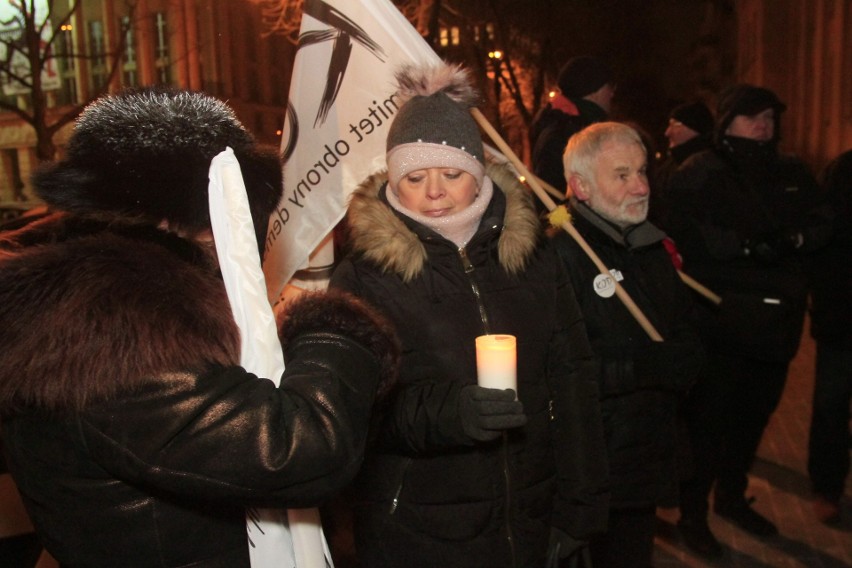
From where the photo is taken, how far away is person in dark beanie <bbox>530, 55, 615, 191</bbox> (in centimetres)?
545

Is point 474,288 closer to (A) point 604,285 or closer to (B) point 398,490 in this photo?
(B) point 398,490

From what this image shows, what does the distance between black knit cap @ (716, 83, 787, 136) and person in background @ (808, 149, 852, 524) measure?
0.60 meters

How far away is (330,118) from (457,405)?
5.97 ft

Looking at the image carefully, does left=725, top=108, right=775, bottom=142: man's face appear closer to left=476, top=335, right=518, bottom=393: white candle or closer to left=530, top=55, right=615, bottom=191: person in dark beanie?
left=530, top=55, right=615, bottom=191: person in dark beanie

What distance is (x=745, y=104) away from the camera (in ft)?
16.3

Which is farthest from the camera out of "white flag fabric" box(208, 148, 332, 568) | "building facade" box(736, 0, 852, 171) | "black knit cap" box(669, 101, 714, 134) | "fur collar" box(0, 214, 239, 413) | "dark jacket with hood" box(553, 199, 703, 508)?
"building facade" box(736, 0, 852, 171)

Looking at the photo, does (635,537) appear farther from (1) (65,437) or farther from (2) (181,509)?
(1) (65,437)

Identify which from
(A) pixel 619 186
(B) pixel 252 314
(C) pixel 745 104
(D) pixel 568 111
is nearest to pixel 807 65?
(D) pixel 568 111

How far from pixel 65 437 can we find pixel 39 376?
0.20 m

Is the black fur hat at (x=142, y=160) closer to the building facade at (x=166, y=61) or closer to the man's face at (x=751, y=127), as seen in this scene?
the man's face at (x=751, y=127)

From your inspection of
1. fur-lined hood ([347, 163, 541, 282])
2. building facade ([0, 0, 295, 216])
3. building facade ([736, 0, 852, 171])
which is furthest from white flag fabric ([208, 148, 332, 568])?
building facade ([0, 0, 295, 216])

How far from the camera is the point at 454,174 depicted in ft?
10.2

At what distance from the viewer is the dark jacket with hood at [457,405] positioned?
2.79 metres

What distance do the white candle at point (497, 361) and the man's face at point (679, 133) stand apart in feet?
14.8
